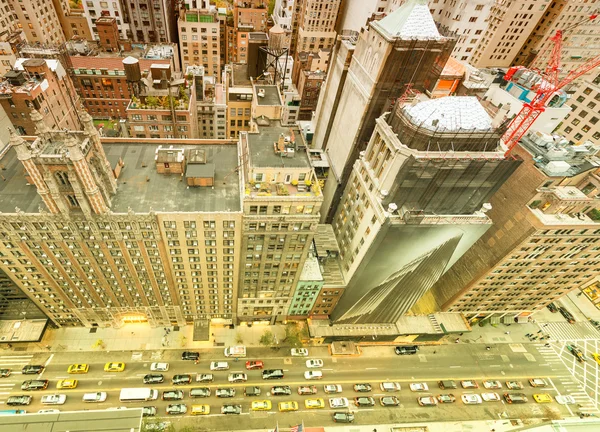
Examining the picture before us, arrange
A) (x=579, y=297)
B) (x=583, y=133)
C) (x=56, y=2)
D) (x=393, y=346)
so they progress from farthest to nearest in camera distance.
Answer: (x=56, y=2) < (x=579, y=297) < (x=583, y=133) < (x=393, y=346)

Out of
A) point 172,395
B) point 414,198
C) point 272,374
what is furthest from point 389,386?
point 172,395

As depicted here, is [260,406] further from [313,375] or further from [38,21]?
[38,21]

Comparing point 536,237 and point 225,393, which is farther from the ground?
point 536,237

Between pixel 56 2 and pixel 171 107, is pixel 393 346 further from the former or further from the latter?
pixel 56 2

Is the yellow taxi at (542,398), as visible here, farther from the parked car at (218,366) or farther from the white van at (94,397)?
the white van at (94,397)

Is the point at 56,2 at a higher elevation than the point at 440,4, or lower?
lower

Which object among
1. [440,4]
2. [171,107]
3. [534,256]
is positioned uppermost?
[440,4]

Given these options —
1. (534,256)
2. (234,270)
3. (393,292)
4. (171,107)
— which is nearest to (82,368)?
(234,270)
